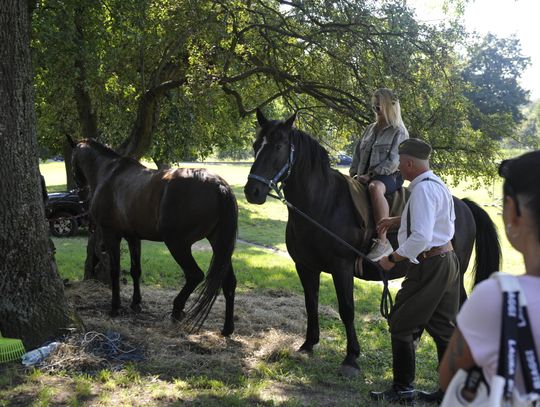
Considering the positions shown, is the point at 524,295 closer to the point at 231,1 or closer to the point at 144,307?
the point at 144,307

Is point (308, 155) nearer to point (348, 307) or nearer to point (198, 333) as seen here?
point (348, 307)

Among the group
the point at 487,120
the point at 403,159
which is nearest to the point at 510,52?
the point at 487,120

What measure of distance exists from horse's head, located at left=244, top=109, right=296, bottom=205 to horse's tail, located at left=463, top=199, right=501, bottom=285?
2117 mm

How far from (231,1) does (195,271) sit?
4.31 meters

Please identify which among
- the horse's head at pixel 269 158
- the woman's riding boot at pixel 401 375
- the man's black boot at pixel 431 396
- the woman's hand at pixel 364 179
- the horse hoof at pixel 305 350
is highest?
the horse's head at pixel 269 158

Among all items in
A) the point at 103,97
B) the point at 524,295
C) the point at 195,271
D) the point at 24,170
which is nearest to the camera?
the point at 524,295

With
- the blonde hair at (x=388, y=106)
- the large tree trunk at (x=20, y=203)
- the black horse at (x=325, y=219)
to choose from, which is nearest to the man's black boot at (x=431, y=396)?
the black horse at (x=325, y=219)

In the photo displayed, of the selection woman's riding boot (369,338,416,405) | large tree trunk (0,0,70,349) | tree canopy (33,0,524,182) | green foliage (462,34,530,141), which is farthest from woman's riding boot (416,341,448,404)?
green foliage (462,34,530,141)

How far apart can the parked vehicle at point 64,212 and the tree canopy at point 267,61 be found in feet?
20.7

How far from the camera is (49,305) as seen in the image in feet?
16.5

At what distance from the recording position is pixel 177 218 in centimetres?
648

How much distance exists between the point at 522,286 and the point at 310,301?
4345mm

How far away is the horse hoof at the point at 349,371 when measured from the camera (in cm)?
508

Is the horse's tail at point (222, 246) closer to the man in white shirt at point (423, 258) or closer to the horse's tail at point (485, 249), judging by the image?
the man in white shirt at point (423, 258)
